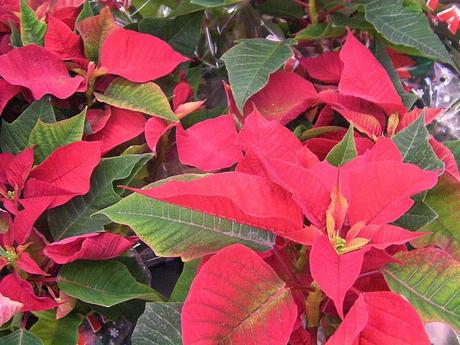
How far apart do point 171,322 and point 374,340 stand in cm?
18

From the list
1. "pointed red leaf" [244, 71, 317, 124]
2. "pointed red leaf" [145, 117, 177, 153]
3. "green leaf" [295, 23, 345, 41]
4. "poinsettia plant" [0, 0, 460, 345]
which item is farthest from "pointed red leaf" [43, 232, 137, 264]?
"green leaf" [295, 23, 345, 41]

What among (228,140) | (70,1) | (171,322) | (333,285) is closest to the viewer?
(333,285)

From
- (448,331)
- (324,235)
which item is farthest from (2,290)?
(448,331)

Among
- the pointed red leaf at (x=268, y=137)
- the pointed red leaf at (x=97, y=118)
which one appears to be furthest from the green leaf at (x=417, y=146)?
the pointed red leaf at (x=97, y=118)

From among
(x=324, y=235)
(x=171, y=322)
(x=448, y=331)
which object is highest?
(x=324, y=235)

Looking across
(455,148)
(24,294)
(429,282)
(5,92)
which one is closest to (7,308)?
(24,294)

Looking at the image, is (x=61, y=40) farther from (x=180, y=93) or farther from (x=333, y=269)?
(x=333, y=269)

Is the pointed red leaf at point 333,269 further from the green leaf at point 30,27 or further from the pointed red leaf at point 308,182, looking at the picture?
the green leaf at point 30,27

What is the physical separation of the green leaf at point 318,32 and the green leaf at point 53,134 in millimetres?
272

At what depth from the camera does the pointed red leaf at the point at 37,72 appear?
64 cm

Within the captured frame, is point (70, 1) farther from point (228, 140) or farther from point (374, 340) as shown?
point (374, 340)

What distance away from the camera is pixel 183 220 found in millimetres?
526

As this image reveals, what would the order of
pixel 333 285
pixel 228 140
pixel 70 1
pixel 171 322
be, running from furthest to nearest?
pixel 70 1 → pixel 228 140 → pixel 171 322 → pixel 333 285

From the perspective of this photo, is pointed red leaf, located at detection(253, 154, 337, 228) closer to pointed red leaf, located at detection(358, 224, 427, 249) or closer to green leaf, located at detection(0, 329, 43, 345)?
pointed red leaf, located at detection(358, 224, 427, 249)
